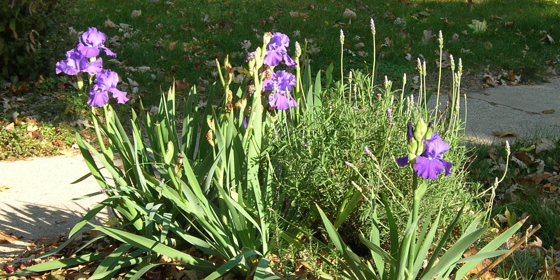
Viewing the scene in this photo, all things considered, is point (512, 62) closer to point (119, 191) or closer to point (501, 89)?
point (501, 89)

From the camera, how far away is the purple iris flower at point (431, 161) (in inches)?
58.8

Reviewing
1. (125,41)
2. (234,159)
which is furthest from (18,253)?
(125,41)

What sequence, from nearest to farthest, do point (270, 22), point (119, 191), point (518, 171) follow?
point (119, 191)
point (518, 171)
point (270, 22)

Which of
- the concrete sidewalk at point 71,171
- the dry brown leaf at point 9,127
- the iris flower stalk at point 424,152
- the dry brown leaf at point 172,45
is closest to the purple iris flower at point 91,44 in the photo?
the concrete sidewalk at point 71,171

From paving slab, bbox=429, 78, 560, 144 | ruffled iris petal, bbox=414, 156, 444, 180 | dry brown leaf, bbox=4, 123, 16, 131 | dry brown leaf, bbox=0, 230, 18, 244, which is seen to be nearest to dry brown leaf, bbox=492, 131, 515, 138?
paving slab, bbox=429, 78, 560, 144

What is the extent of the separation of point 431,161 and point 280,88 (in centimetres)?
103

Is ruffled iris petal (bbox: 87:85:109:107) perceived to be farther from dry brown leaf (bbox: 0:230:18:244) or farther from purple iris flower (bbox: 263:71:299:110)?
dry brown leaf (bbox: 0:230:18:244)

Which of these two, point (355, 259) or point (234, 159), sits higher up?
point (234, 159)

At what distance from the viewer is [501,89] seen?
18.9 ft

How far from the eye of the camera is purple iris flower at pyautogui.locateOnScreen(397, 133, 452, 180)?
1494 millimetres

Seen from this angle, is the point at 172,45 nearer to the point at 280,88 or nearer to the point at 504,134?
the point at 504,134

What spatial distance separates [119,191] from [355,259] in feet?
3.39

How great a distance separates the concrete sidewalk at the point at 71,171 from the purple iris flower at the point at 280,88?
95cm

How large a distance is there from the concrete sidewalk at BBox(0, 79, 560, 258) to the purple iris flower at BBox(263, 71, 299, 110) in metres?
0.95
